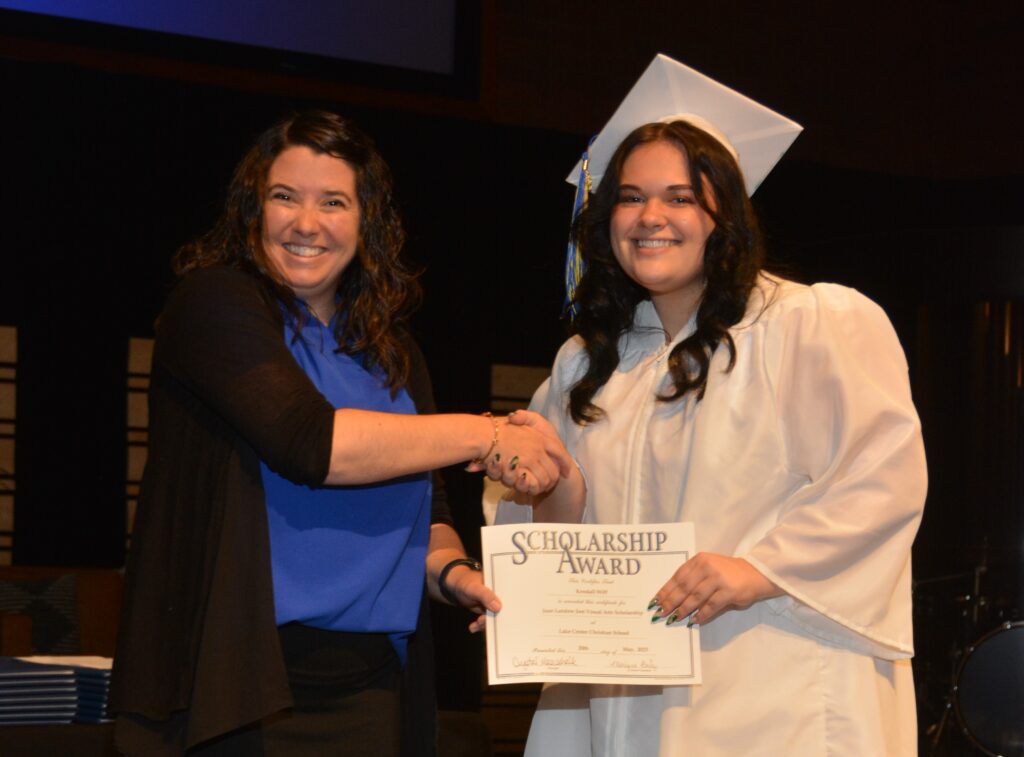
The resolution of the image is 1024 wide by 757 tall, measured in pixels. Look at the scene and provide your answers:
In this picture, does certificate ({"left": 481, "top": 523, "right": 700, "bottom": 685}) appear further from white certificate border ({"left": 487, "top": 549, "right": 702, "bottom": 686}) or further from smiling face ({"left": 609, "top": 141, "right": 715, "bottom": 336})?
smiling face ({"left": 609, "top": 141, "right": 715, "bottom": 336})

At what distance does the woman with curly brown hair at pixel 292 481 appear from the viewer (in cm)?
190

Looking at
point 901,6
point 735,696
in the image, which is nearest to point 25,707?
point 735,696

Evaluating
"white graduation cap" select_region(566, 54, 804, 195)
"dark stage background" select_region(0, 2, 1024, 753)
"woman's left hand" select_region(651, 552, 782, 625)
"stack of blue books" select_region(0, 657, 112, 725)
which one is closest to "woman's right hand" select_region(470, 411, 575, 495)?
"woman's left hand" select_region(651, 552, 782, 625)

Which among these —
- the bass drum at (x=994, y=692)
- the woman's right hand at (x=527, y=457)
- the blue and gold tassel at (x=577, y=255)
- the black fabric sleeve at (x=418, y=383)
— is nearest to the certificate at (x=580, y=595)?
the woman's right hand at (x=527, y=457)

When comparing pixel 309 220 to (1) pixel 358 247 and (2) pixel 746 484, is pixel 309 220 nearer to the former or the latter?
(1) pixel 358 247

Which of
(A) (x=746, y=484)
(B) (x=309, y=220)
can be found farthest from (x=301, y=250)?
(A) (x=746, y=484)

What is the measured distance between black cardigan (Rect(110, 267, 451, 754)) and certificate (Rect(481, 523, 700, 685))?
0.38m

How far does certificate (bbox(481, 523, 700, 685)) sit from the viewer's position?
213cm

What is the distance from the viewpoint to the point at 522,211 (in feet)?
21.7

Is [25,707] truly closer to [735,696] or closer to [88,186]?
[735,696]

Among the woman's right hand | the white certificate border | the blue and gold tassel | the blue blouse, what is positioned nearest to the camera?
the blue blouse

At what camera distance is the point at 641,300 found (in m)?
2.70

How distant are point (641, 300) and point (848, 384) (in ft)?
1.93

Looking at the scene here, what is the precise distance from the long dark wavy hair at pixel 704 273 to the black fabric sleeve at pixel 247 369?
2.26ft
